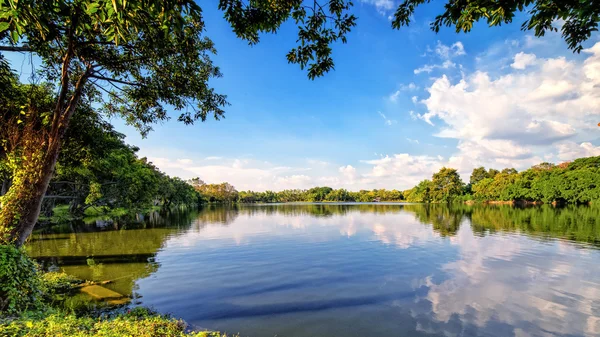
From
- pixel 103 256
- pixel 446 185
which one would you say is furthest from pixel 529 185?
pixel 103 256

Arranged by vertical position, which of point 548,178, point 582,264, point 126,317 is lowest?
point 582,264

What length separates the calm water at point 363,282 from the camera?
299 inches

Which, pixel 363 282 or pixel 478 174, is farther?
pixel 478 174

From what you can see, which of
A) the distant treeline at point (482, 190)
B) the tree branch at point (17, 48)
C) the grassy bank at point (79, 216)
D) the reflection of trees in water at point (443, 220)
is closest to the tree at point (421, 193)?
the distant treeline at point (482, 190)

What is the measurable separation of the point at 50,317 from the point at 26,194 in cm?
422

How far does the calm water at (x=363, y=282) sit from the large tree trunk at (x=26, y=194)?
163 inches

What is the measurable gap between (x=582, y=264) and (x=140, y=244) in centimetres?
2756

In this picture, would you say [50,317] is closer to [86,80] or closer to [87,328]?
[87,328]

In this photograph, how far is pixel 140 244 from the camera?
20.0 meters

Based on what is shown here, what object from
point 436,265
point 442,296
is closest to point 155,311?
point 442,296

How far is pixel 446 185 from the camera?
4222 inches

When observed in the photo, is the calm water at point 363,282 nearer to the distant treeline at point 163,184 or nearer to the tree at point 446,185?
the distant treeline at point 163,184

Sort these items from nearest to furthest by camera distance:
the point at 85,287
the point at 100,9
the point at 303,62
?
the point at 100,9 → the point at 303,62 → the point at 85,287

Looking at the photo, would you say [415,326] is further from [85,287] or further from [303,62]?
[85,287]
